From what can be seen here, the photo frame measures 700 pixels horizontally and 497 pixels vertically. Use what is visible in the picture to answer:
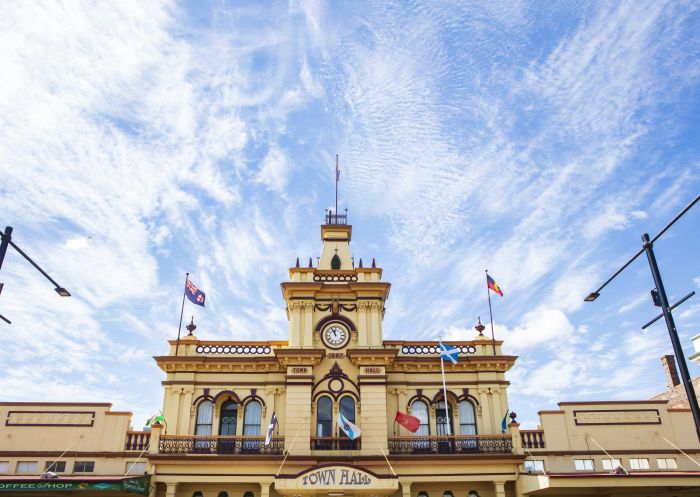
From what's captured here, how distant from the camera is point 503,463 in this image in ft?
92.7

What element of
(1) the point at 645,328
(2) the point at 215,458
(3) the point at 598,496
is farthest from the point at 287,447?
(1) the point at 645,328

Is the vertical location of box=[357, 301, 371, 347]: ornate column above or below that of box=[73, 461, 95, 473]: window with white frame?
above

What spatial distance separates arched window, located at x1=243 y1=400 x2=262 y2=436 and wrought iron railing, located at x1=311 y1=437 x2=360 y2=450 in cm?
323

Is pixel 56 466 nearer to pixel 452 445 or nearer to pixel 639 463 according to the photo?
pixel 452 445

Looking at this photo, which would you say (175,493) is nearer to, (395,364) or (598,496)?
(395,364)

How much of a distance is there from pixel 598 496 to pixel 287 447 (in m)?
15.3

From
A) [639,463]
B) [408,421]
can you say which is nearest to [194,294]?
[408,421]

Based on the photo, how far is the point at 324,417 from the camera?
97.0 ft

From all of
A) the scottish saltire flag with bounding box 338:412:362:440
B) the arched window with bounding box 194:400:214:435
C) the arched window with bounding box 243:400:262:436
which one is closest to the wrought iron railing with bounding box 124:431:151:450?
the arched window with bounding box 194:400:214:435

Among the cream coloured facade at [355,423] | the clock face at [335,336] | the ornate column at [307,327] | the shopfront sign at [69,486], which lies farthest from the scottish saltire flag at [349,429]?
the shopfront sign at [69,486]

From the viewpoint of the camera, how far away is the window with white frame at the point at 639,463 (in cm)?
2906

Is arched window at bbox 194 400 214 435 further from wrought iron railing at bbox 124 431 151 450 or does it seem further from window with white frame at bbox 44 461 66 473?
window with white frame at bbox 44 461 66 473

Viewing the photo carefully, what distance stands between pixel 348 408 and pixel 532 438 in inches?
366

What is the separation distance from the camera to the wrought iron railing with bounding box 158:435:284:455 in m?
28.4
